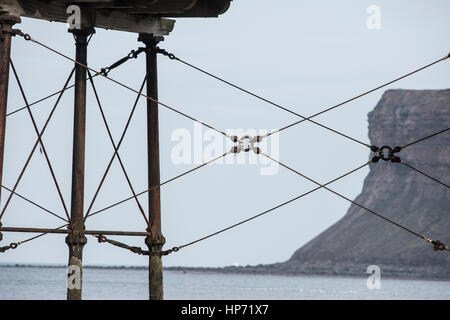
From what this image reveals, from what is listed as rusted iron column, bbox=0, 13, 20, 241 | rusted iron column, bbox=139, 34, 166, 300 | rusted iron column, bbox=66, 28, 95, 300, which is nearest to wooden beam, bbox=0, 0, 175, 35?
rusted iron column, bbox=139, 34, 166, 300

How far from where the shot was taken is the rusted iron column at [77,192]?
21125 mm

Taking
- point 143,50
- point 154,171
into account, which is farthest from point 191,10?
point 154,171

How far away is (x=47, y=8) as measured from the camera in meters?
20.6

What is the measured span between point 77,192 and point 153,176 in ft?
5.65

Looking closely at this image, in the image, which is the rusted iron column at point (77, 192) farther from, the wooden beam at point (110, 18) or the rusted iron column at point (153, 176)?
the rusted iron column at point (153, 176)

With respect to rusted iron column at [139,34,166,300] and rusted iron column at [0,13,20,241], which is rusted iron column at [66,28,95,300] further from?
rusted iron column at [0,13,20,241]

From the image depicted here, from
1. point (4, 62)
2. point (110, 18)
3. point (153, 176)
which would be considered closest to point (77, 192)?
point (153, 176)

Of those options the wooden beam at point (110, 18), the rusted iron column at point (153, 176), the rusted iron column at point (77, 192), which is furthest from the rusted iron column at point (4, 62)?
→ the rusted iron column at point (153, 176)

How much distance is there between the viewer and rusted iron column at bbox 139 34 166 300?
72.4ft

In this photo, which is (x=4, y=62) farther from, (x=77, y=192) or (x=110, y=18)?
(x=110, y=18)

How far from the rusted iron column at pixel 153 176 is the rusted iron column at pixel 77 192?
143 centimetres
